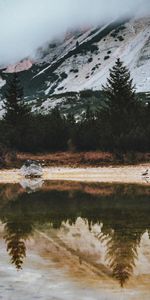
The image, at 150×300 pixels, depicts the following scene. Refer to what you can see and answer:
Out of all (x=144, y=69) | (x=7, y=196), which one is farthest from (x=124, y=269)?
(x=144, y=69)

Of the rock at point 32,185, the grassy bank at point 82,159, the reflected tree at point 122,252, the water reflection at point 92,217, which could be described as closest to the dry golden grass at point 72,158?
the grassy bank at point 82,159

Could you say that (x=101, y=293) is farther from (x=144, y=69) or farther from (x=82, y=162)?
(x=144, y=69)

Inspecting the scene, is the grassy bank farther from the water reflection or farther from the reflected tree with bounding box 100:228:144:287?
the reflected tree with bounding box 100:228:144:287

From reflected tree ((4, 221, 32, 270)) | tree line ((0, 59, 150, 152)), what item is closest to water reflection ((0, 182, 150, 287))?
reflected tree ((4, 221, 32, 270))

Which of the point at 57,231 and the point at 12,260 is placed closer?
the point at 12,260

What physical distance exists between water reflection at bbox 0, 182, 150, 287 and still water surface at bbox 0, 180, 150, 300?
2cm

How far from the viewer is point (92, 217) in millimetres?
17219

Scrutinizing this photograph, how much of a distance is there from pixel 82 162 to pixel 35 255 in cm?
3215

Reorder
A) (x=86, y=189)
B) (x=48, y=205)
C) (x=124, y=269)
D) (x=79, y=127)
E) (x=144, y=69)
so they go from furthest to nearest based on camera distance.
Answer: (x=144, y=69), (x=79, y=127), (x=86, y=189), (x=48, y=205), (x=124, y=269)

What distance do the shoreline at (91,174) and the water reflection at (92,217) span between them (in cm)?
645

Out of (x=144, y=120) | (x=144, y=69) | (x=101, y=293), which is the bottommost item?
(x=101, y=293)

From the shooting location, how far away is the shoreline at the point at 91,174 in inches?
1372

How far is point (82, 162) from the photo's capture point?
142 feet

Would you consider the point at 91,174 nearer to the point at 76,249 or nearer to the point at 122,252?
the point at 76,249
